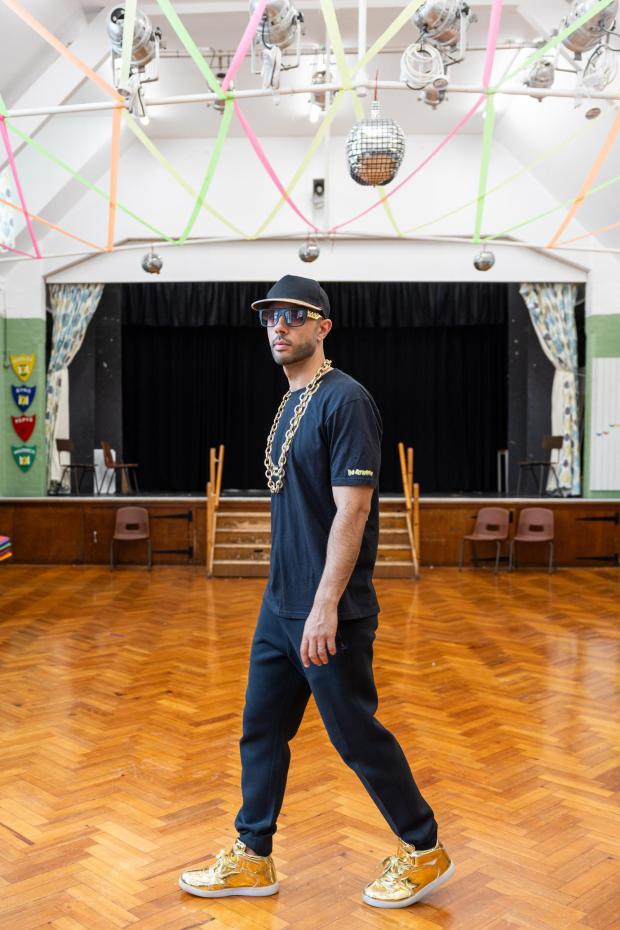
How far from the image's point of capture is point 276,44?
4.94 meters

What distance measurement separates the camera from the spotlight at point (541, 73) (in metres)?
5.82

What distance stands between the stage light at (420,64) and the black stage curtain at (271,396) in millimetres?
7515

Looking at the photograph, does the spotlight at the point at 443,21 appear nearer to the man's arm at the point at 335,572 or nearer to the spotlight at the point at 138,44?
the spotlight at the point at 138,44

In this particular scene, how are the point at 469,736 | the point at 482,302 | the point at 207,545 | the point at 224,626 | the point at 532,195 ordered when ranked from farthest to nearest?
the point at 482,302 → the point at 532,195 → the point at 207,545 → the point at 224,626 → the point at 469,736

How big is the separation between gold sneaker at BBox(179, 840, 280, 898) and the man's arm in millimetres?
639

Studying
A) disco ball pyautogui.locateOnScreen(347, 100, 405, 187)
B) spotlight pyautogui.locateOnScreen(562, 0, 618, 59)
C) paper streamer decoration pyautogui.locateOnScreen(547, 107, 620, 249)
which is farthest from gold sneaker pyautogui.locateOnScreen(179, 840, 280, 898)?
spotlight pyautogui.locateOnScreen(562, 0, 618, 59)

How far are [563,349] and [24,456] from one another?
6.37m

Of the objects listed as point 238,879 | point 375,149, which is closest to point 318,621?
point 238,879

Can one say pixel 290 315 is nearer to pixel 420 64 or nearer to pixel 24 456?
pixel 420 64

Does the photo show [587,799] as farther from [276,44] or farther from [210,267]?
[210,267]

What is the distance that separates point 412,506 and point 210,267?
3.68 metres

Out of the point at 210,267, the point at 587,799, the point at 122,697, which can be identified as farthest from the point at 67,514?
the point at 587,799

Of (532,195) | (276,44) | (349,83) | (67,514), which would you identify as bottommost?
(67,514)

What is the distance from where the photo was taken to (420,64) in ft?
15.5
